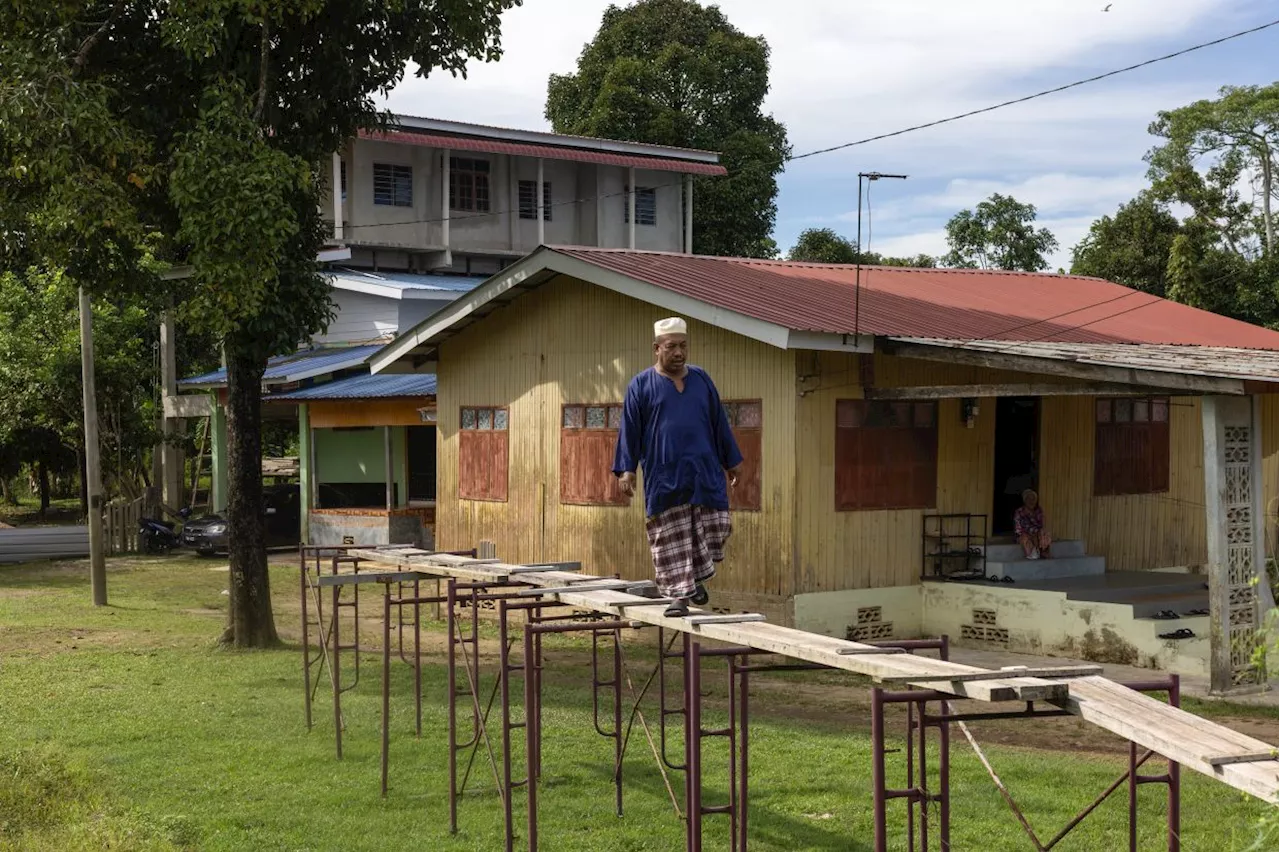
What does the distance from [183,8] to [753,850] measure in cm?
1014

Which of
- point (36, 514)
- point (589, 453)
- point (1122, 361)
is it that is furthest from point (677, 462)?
point (36, 514)

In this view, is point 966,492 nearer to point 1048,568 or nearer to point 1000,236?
point 1048,568

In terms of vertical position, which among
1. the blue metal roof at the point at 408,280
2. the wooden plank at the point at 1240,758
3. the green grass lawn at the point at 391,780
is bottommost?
the green grass lawn at the point at 391,780

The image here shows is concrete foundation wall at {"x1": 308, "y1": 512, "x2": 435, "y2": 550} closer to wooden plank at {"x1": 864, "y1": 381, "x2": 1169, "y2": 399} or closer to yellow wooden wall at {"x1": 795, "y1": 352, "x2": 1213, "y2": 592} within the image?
yellow wooden wall at {"x1": 795, "y1": 352, "x2": 1213, "y2": 592}

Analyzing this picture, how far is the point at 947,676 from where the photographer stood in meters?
5.75

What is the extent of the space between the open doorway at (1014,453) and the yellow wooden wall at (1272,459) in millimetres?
4524

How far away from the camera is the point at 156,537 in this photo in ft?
99.4

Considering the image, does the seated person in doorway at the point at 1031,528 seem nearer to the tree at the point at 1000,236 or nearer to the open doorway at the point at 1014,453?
the open doorway at the point at 1014,453

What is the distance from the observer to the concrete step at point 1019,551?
17484mm

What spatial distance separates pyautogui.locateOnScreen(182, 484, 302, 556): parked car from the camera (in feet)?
96.2

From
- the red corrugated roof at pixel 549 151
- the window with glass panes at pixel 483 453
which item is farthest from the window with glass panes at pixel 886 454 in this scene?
the red corrugated roof at pixel 549 151

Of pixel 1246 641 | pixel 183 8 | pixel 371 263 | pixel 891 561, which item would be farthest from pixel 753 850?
pixel 371 263

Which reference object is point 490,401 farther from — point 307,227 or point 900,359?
point 900,359

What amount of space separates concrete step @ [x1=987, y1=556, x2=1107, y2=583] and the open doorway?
2.28 feet
